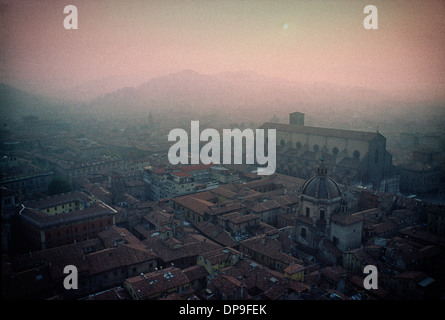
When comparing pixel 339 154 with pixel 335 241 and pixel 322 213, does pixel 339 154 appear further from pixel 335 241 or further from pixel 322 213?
pixel 335 241

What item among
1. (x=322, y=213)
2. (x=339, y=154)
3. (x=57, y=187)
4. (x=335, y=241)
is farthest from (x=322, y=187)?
(x=57, y=187)

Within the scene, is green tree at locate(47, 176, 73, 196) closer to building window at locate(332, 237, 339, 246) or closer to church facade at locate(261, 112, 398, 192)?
building window at locate(332, 237, 339, 246)

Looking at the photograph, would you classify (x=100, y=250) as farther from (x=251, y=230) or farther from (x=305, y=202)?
(x=305, y=202)

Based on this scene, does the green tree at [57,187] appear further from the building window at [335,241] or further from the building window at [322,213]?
the building window at [335,241]

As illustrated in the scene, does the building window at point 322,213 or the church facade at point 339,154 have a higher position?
the church facade at point 339,154

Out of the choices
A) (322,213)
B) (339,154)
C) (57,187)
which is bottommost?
(57,187)

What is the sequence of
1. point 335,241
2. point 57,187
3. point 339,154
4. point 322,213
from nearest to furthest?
point 335,241 → point 322,213 → point 57,187 → point 339,154

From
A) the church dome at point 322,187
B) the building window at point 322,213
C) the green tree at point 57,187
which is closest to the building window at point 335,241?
the building window at point 322,213

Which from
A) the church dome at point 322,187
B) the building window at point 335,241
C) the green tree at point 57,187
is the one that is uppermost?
the church dome at point 322,187

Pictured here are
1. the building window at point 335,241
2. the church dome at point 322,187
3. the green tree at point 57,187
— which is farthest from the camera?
the green tree at point 57,187

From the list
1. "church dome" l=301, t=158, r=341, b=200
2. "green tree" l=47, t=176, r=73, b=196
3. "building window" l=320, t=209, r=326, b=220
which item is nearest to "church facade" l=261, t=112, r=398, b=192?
"church dome" l=301, t=158, r=341, b=200
